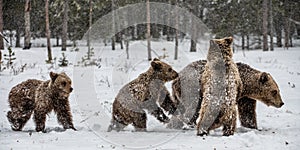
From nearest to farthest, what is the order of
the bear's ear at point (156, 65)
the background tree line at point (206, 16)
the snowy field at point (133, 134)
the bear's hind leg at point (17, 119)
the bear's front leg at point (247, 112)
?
the snowy field at point (133, 134)
the bear's front leg at point (247, 112)
the bear's hind leg at point (17, 119)
the bear's ear at point (156, 65)
the background tree line at point (206, 16)

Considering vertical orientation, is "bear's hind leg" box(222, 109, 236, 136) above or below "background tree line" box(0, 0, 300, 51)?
below

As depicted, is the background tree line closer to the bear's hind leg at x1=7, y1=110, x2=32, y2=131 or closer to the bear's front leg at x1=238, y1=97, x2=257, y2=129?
the bear's front leg at x1=238, y1=97, x2=257, y2=129

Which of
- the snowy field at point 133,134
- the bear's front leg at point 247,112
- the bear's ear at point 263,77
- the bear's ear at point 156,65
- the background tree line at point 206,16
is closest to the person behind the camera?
the snowy field at point 133,134

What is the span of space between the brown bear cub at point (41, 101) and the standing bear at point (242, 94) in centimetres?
204

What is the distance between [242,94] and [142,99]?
1836 millimetres

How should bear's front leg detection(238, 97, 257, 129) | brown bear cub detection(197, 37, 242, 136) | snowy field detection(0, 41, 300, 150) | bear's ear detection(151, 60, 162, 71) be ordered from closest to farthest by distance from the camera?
snowy field detection(0, 41, 300, 150) → brown bear cub detection(197, 37, 242, 136) → bear's front leg detection(238, 97, 257, 129) → bear's ear detection(151, 60, 162, 71)

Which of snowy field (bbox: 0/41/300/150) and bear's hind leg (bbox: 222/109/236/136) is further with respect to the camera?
bear's hind leg (bbox: 222/109/236/136)

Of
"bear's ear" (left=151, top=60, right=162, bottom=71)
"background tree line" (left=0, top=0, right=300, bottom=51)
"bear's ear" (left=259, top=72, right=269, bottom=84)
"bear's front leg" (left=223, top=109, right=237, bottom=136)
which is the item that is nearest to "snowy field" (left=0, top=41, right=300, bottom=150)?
"bear's front leg" (left=223, top=109, right=237, bottom=136)

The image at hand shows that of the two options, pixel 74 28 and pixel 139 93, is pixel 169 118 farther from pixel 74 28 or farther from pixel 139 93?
pixel 74 28

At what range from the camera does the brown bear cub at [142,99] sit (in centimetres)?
661

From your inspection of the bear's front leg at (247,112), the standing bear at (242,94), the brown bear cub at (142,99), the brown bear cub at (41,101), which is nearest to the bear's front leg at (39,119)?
the brown bear cub at (41,101)

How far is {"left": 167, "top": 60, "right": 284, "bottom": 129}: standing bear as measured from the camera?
659 cm

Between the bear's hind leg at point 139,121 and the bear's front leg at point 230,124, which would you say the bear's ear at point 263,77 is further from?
the bear's hind leg at point 139,121

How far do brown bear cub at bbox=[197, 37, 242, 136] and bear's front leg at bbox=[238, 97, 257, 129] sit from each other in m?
1.11
